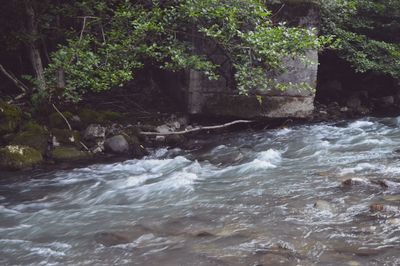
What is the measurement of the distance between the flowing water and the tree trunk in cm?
230

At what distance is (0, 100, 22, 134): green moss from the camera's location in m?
7.68

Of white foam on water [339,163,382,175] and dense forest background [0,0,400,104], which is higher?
dense forest background [0,0,400,104]

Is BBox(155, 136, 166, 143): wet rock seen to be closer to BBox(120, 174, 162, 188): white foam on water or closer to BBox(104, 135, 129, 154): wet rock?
BBox(104, 135, 129, 154): wet rock

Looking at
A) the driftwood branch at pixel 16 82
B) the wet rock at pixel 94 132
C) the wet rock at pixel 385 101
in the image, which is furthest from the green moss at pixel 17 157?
the wet rock at pixel 385 101

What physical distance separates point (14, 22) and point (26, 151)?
2857mm

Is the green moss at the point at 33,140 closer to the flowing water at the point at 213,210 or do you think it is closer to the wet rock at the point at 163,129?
the flowing water at the point at 213,210

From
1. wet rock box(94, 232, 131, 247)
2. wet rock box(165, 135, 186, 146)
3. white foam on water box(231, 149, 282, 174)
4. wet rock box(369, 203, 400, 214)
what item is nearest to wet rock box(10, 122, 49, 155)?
wet rock box(165, 135, 186, 146)

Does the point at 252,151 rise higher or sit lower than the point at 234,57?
lower

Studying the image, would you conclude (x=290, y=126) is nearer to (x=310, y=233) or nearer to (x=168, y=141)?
(x=168, y=141)

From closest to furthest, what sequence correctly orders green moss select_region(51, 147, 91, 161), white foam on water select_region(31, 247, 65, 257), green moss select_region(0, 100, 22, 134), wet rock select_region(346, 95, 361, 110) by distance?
white foam on water select_region(31, 247, 65, 257) < green moss select_region(51, 147, 91, 161) < green moss select_region(0, 100, 22, 134) < wet rock select_region(346, 95, 361, 110)

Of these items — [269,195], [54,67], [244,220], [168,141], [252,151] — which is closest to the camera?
[244,220]

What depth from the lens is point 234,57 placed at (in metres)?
8.15

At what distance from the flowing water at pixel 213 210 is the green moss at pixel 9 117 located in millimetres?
1174

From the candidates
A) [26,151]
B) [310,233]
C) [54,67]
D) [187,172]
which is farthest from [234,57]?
[310,233]
